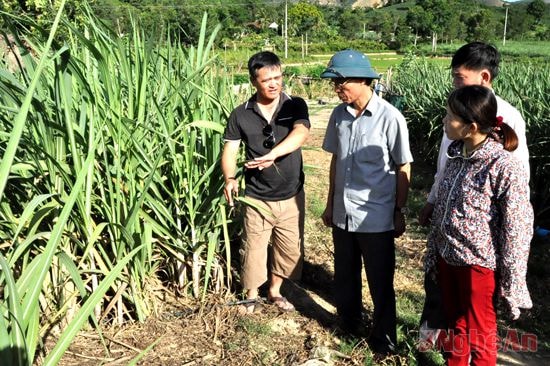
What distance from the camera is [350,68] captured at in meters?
1.85

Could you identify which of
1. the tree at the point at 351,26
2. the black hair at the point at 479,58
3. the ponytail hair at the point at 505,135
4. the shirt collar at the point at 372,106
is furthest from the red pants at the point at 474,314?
the tree at the point at 351,26

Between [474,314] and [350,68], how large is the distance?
0.99 metres

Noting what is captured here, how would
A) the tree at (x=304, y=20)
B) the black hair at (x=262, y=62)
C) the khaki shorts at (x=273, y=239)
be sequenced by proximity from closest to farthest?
the black hair at (x=262, y=62) → the khaki shorts at (x=273, y=239) → the tree at (x=304, y=20)

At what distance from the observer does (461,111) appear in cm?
157

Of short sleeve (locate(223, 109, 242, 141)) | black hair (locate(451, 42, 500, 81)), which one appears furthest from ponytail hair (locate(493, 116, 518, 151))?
short sleeve (locate(223, 109, 242, 141))

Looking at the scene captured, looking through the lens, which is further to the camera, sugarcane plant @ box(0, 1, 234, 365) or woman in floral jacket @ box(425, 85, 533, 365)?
sugarcane plant @ box(0, 1, 234, 365)

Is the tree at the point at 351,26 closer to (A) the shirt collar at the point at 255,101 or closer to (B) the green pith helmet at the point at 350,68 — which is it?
(A) the shirt collar at the point at 255,101

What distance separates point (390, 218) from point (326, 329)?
669 mm

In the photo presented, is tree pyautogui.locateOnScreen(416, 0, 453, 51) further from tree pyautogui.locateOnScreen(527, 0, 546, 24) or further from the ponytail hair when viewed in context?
the ponytail hair

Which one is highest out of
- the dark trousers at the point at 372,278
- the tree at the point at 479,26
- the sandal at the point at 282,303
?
the tree at the point at 479,26

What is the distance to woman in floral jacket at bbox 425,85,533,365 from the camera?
5.00 ft

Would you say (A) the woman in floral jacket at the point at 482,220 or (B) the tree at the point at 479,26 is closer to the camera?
(A) the woman in floral jacket at the point at 482,220

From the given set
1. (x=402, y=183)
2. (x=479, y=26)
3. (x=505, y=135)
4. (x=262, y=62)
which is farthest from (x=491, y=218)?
(x=479, y=26)

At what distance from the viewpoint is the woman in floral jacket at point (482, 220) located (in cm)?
153
